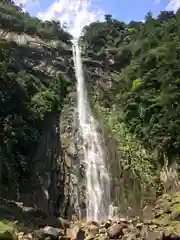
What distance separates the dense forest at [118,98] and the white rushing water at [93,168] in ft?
3.30

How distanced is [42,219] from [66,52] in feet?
64.5

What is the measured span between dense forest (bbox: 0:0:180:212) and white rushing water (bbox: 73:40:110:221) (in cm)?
100

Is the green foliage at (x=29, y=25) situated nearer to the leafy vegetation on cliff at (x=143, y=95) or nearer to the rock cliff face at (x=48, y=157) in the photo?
the rock cliff face at (x=48, y=157)

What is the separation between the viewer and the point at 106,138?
2567 cm

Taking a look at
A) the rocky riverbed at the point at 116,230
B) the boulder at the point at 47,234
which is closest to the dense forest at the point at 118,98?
the rocky riverbed at the point at 116,230

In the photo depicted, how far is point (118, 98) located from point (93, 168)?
808 cm

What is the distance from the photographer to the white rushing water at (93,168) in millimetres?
21234

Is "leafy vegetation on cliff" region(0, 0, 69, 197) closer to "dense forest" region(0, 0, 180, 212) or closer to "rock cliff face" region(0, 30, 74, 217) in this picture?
"dense forest" region(0, 0, 180, 212)

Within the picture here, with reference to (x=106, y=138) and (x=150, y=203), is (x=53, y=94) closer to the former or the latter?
(x=106, y=138)

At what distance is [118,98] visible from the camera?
2992 centimetres

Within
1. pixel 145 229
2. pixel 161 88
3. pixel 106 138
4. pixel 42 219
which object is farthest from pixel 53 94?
pixel 145 229

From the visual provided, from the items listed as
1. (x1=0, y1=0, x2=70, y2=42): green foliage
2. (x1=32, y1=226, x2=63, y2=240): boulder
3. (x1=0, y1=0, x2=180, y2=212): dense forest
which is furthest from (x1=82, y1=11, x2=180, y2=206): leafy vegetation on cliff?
(x1=32, y1=226, x2=63, y2=240): boulder

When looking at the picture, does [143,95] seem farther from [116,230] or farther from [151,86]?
[116,230]

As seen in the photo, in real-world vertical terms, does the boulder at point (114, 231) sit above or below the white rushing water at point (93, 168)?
below
